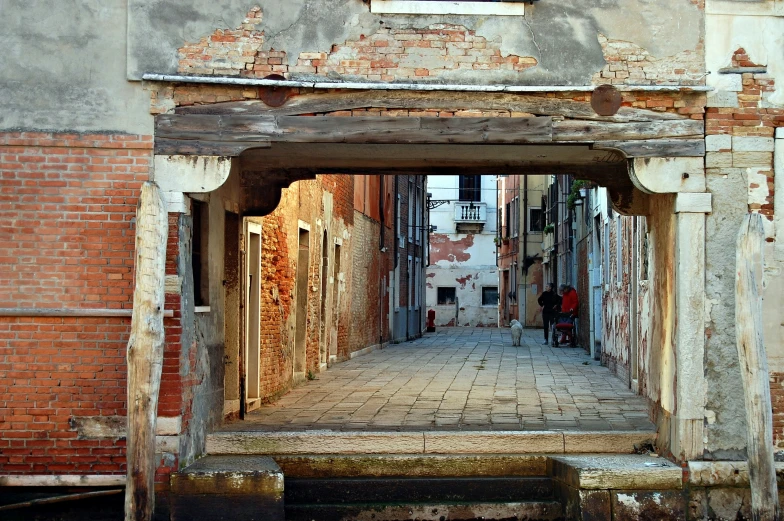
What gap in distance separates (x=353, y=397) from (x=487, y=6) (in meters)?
5.55

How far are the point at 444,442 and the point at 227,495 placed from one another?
188 centimetres

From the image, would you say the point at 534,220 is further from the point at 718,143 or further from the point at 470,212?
the point at 718,143

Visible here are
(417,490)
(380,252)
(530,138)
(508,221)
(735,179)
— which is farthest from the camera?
(508,221)

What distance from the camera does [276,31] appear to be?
8.26 m

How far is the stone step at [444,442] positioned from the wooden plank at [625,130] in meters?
2.50

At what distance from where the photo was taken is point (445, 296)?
46.5m

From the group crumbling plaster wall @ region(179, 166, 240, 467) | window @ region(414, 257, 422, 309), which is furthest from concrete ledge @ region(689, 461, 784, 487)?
window @ region(414, 257, 422, 309)

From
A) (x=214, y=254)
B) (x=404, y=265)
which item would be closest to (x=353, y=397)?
(x=214, y=254)

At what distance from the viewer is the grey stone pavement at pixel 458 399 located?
31.8 ft

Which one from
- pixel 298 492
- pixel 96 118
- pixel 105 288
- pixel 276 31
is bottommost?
pixel 298 492

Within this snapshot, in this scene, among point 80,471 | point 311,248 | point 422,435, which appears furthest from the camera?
point 311,248

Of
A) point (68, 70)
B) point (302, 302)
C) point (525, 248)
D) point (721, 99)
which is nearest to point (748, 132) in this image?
point (721, 99)

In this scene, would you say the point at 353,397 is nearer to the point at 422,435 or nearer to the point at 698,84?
the point at 422,435

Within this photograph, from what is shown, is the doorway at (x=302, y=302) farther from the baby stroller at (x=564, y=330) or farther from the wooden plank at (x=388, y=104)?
the baby stroller at (x=564, y=330)
